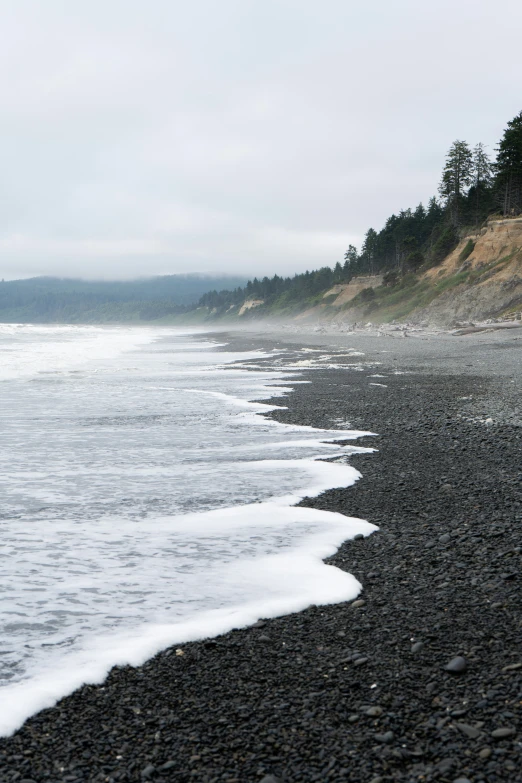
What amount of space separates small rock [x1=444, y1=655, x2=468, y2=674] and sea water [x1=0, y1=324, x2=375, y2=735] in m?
1.15

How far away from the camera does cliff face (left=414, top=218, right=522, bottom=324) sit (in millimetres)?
47875

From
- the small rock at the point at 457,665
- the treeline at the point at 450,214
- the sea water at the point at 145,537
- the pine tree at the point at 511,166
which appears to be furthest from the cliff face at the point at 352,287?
the small rock at the point at 457,665

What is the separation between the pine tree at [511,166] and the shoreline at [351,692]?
58.0 metres

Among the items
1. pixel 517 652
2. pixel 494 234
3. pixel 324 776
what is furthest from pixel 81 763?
pixel 494 234

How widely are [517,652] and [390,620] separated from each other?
804 mm

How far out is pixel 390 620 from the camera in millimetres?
3947

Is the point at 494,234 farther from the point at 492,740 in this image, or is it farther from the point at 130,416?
the point at 492,740

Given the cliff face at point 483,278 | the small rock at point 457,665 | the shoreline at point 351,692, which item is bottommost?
the shoreline at point 351,692

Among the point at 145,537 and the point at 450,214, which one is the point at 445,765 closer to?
the point at 145,537

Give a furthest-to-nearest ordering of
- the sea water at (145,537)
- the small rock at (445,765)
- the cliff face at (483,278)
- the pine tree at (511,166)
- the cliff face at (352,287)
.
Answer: the cliff face at (352,287) → the pine tree at (511,166) → the cliff face at (483,278) → the sea water at (145,537) → the small rock at (445,765)

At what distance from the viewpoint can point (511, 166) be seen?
182ft

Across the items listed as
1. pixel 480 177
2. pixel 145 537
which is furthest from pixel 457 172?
pixel 145 537

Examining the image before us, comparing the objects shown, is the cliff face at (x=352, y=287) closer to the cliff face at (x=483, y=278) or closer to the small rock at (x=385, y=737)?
the cliff face at (x=483, y=278)

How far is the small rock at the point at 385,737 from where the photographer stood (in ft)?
9.04
